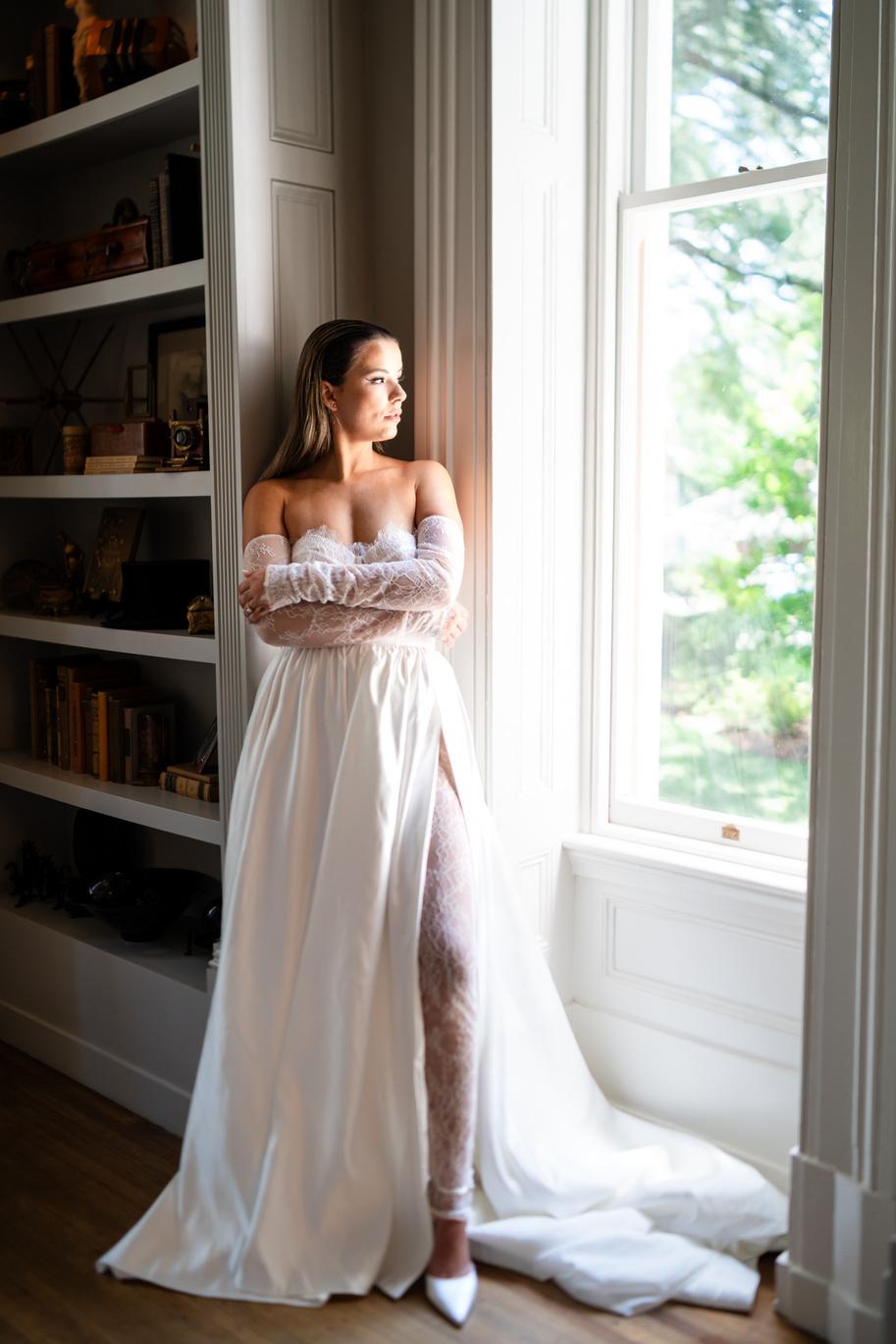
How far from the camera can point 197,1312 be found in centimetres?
225

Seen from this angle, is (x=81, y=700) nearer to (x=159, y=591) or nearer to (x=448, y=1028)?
(x=159, y=591)

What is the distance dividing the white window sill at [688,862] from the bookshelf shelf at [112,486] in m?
1.36

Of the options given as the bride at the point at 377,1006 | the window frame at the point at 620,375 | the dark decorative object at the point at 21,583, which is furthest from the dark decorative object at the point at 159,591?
the window frame at the point at 620,375

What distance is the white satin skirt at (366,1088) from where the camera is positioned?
2301mm

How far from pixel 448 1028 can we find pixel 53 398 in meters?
2.44

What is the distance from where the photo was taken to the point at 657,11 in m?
2.77

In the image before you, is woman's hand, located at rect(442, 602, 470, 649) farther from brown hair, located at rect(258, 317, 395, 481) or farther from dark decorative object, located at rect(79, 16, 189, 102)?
dark decorative object, located at rect(79, 16, 189, 102)

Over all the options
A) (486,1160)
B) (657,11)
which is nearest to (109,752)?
(486,1160)

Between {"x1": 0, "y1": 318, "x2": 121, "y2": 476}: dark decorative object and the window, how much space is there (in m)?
1.74

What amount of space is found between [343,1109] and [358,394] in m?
1.55

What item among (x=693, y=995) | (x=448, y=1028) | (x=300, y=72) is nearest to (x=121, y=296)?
(x=300, y=72)

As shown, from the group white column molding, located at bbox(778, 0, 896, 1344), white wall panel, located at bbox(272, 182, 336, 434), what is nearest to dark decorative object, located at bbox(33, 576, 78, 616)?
white wall panel, located at bbox(272, 182, 336, 434)

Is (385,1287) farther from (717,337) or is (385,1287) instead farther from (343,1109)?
(717,337)
